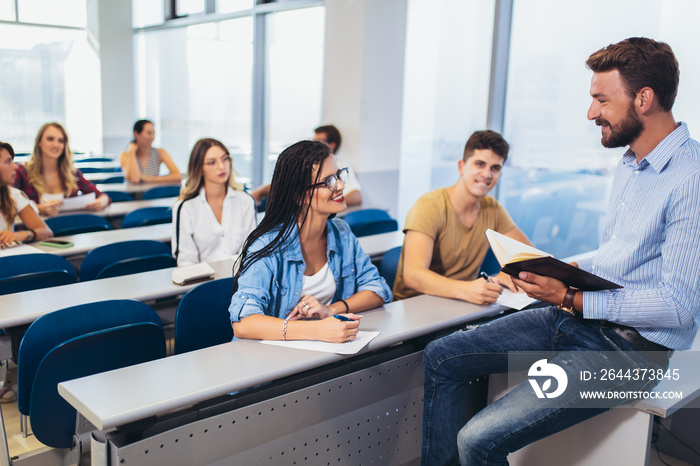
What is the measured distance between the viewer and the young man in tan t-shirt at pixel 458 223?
2.58 metres

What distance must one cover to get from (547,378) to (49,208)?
12.5 ft

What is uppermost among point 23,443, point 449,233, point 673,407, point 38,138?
point 38,138

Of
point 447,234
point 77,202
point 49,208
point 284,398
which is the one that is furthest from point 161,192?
point 284,398

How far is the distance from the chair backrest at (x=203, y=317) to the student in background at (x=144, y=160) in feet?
13.8

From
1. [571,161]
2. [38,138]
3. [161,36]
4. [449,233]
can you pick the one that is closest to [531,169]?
[571,161]

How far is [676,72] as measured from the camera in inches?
68.3

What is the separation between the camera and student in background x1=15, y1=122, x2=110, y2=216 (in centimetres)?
467

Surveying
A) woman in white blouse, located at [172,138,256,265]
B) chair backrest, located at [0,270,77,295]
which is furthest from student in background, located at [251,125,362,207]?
chair backrest, located at [0,270,77,295]

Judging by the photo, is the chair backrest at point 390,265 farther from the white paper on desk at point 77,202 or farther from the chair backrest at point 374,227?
the white paper on desk at point 77,202

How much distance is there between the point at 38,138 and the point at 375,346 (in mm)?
4028

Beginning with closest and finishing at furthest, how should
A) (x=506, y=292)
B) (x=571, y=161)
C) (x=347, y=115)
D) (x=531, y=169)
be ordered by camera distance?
(x=506, y=292), (x=571, y=161), (x=531, y=169), (x=347, y=115)

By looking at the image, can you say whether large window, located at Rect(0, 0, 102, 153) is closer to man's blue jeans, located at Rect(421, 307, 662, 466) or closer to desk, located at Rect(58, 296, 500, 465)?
desk, located at Rect(58, 296, 500, 465)

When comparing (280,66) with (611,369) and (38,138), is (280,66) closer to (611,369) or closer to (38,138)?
(38,138)

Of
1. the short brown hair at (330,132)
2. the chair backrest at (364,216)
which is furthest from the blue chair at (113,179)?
the chair backrest at (364,216)
